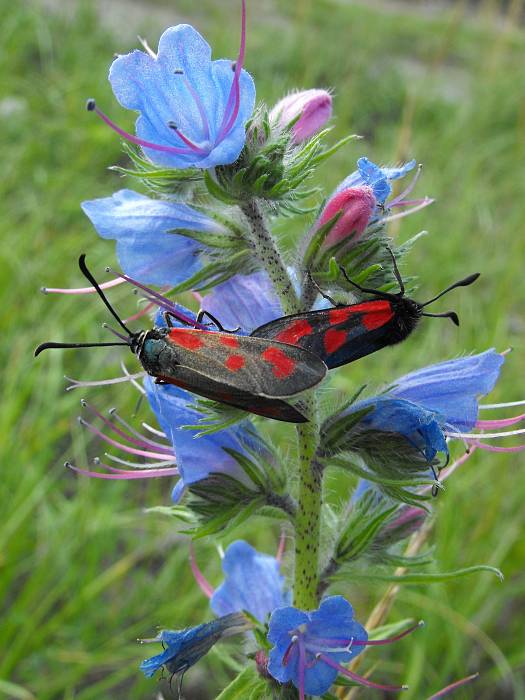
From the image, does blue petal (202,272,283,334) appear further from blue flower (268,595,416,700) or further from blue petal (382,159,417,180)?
blue flower (268,595,416,700)

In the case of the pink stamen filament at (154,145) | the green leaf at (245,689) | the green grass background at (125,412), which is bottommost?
the green grass background at (125,412)

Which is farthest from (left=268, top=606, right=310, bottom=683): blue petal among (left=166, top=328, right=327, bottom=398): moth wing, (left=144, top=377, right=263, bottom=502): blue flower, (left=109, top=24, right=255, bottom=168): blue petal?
(left=109, top=24, right=255, bottom=168): blue petal

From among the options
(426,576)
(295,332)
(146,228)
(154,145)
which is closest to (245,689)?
(426,576)

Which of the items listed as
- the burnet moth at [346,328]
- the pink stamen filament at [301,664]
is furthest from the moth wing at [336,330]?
the pink stamen filament at [301,664]

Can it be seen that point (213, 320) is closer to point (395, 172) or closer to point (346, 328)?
point (346, 328)

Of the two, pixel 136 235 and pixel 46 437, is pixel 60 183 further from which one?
pixel 136 235

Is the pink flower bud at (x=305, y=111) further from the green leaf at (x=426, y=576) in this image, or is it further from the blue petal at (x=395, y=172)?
the green leaf at (x=426, y=576)
